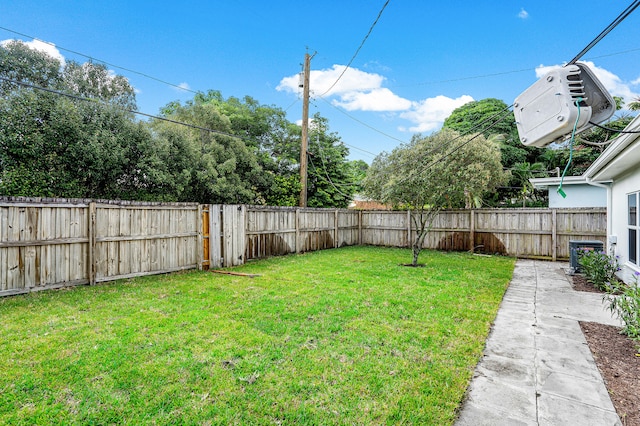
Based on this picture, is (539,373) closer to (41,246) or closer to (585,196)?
(41,246)

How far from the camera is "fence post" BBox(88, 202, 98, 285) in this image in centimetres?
566

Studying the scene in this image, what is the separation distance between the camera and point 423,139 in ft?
27.2

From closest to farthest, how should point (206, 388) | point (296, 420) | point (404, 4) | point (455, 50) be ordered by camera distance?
point (296, 420) → point (206, 388) → point (404, 4) → point (455, 50)

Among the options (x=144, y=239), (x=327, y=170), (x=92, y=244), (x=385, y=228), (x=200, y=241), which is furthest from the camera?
(x=327, y=170)

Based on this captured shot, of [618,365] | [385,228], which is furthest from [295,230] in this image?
[618,365]

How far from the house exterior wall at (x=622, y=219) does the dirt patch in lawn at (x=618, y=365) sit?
8.14ft

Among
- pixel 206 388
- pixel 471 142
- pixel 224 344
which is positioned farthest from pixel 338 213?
pixel 206 388

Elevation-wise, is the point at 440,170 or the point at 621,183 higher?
the point at 440,170

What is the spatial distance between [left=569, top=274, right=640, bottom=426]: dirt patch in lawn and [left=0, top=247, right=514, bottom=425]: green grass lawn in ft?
3.21

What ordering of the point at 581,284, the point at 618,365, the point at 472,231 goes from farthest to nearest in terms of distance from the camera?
the point at 472,231 → the point at 581,284 → the point at 618,365

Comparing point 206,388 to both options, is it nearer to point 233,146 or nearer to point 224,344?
point 224,344

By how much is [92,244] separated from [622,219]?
1029cm

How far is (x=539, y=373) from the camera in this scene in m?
2.71

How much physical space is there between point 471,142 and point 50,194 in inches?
465
